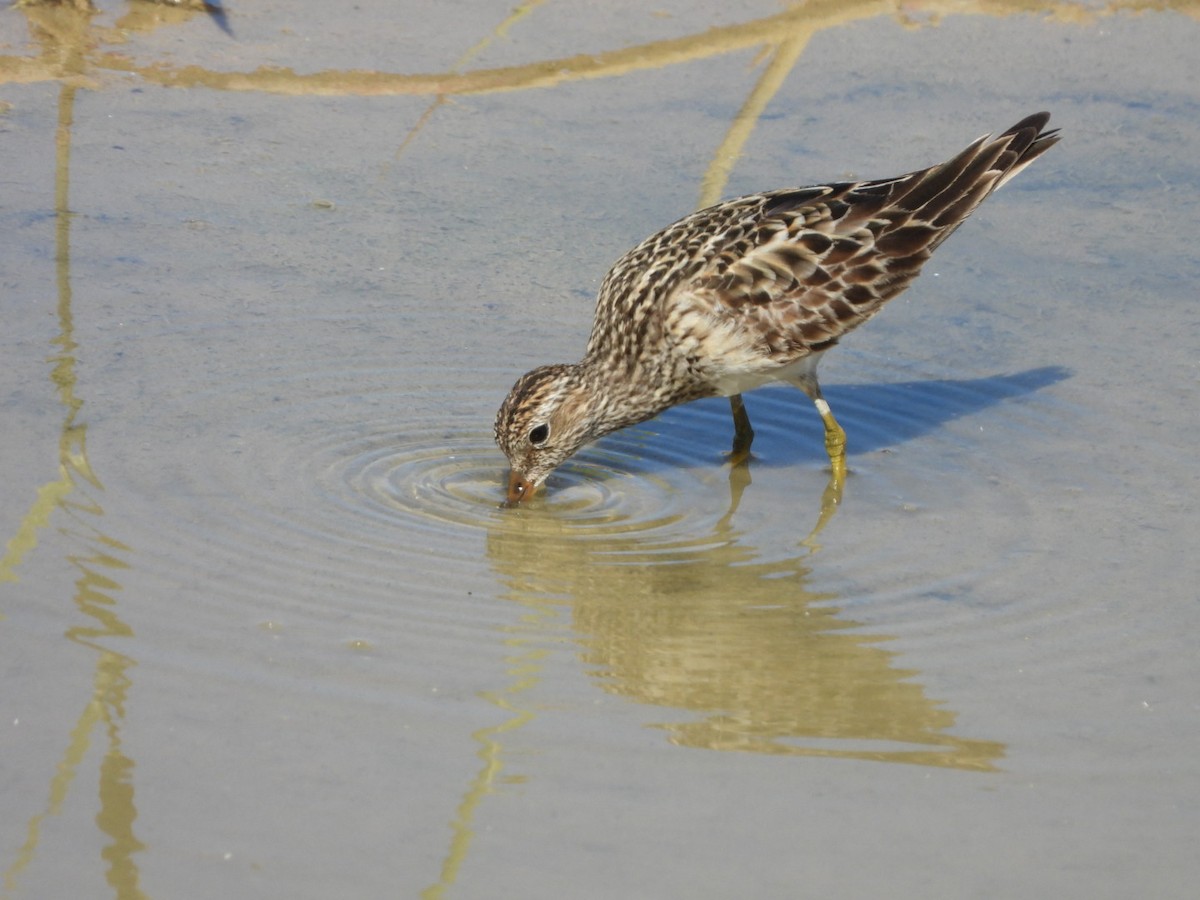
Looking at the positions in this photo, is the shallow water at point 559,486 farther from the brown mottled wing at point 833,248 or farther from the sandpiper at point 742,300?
the brown mottled wing at point 833,248

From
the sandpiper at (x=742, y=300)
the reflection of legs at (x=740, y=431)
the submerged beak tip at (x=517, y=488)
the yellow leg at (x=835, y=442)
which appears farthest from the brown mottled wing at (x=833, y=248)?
the submerged beak tip at (x=517, y=488)

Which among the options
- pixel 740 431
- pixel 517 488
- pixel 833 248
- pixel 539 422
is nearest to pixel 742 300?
pixel 833 248

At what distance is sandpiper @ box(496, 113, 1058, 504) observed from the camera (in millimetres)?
7496

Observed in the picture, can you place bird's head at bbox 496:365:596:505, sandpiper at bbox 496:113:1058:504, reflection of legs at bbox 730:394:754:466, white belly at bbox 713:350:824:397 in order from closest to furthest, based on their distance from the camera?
bird's head at bbox 496:365:596:505 → sandpiper at bbox 496:113:1058:504 → white belly at bbox 713:350:824:397 → reflection of legs at bbox 730:394:754:466

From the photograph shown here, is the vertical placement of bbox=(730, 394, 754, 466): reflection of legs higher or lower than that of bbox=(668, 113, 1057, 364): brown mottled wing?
A: lower

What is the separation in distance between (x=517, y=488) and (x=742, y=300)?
133 centimetres

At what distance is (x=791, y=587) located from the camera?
6441mm

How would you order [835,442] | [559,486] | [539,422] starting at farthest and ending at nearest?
[835,442] → [559,486] → [539,422]

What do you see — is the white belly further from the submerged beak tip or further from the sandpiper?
the submerged beak tip

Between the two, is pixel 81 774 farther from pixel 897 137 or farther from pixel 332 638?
pixel 897 137

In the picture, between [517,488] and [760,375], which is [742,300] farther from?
[517,488]

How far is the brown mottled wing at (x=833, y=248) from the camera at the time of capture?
7594 mm

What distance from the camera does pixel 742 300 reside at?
7.57 metres

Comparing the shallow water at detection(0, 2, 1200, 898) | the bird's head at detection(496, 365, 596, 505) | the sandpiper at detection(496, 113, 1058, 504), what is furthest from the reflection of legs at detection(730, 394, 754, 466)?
the bird's head at detection(496, 365, 596, 505)
